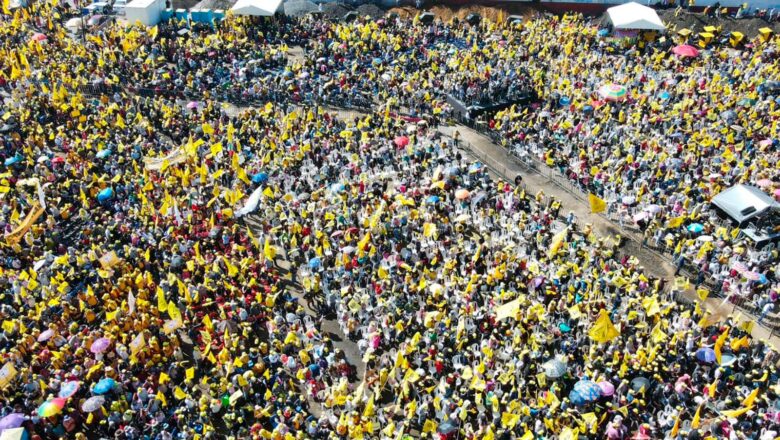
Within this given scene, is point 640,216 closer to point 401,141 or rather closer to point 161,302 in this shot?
point 401,141

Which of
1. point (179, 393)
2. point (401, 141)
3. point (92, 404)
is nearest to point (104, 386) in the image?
point (92, 404)

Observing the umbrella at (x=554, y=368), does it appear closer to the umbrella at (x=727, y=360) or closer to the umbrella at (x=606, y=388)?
the umbrella at (x=606, y=388)

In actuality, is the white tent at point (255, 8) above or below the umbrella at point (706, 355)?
above

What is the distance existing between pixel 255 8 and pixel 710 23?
34.6 meters

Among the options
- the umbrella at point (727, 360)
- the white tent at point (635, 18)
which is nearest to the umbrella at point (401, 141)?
the umbrella at point (727, 360)

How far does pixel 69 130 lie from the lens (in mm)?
33438

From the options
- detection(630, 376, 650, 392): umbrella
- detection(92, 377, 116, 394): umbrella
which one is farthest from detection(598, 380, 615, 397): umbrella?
detection(92, 377, 116, 394): umbrella

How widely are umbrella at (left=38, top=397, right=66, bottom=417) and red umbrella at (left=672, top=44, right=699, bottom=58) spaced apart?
3991 cm

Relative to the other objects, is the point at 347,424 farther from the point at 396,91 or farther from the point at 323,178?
the point at 396,91

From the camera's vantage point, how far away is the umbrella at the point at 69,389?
57.7 feet

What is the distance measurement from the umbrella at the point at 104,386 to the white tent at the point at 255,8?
35451 millimetres

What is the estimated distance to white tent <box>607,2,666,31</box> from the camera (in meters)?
43.2

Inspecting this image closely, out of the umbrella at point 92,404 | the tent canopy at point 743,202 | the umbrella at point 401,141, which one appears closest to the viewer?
the umbrella at point 92,404

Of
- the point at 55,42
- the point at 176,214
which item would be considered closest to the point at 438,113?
the point at 176,214
